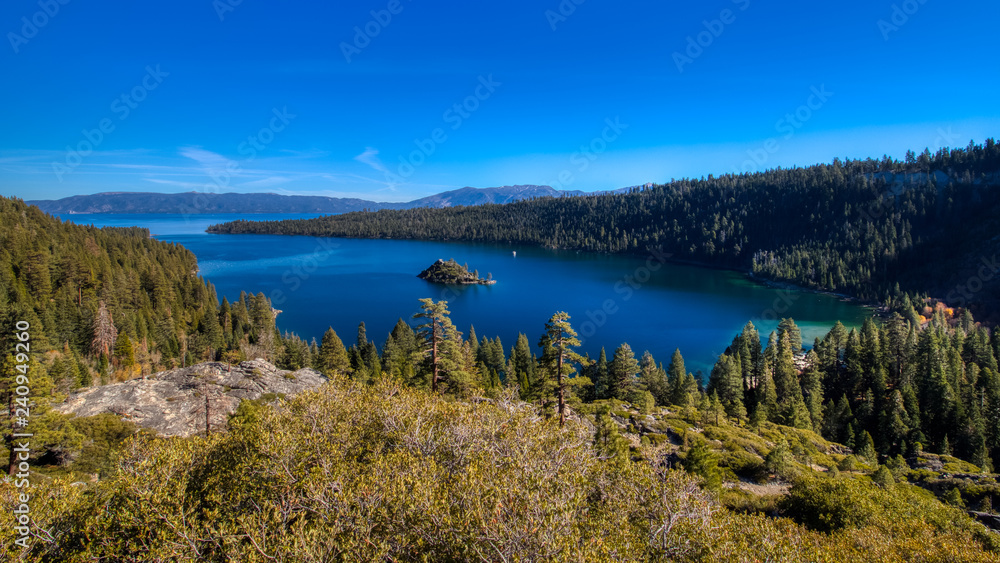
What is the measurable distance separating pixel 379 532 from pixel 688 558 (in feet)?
26.5

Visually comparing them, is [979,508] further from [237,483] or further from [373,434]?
[237,483]

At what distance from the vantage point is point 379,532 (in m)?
12.4

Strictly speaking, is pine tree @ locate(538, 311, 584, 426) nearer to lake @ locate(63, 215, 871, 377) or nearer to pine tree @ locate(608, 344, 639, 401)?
pine tree @ locate(608, 344, 639, 401)

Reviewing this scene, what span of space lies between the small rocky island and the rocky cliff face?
11022 cm

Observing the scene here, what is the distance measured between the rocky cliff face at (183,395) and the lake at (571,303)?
1626 inches

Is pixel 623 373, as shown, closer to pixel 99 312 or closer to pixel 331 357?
pixel 331 357

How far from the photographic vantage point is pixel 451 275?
15750 centimetres

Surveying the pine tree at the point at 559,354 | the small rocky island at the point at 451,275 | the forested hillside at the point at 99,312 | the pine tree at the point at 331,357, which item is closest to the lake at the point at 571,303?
the small rocky island at the point at 451,275

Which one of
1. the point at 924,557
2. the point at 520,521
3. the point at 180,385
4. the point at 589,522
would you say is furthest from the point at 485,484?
the point at 180,385
